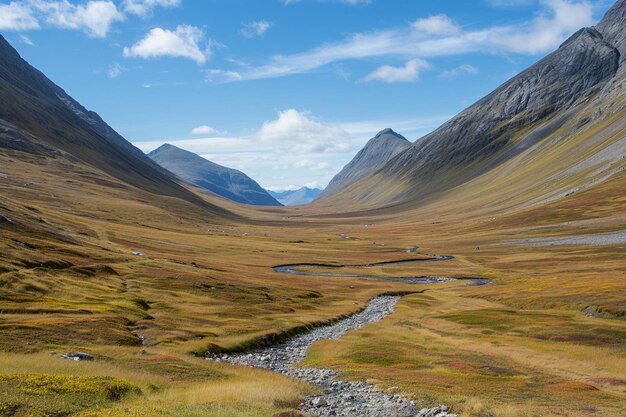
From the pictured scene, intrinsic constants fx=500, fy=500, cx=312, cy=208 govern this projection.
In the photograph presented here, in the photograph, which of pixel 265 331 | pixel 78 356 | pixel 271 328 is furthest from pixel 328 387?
pixel 271 328

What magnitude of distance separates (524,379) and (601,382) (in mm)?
6383

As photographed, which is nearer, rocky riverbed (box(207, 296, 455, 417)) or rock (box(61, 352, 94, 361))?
rocky riverbed (box(207, 296, 455, 417))

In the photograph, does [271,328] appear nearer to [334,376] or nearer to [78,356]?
[334,376]

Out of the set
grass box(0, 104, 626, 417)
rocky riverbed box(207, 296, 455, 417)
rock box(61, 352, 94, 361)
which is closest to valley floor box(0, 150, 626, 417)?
grass box(0, 104, 626, 417)

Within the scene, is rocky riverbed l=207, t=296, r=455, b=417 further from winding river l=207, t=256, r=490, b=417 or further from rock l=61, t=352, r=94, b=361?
rock l=61, t=352, r=94, b=361

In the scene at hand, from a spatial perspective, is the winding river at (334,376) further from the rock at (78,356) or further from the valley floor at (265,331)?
the rock at (78,356)

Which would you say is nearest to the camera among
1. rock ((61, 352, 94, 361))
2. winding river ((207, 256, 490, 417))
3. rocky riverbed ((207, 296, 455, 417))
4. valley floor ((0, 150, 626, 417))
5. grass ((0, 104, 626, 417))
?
valley floor ((0, 150, 626, 417))

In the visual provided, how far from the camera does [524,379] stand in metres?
42.4

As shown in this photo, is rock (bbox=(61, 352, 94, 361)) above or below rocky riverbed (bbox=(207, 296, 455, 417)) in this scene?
above

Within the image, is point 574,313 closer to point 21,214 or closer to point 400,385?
point 400,385

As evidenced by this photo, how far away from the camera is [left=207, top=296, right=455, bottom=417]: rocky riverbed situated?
101ft

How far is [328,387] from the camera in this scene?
127 ft

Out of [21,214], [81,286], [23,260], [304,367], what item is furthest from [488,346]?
[21,214]

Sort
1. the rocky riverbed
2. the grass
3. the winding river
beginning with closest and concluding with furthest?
1. the rocky riverbed
2. the winding river
3. the grass
